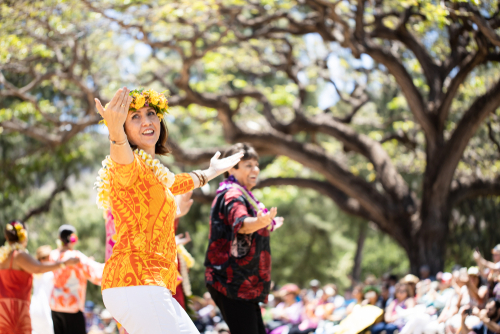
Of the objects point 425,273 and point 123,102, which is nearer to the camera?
point 123,102

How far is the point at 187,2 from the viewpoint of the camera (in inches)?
318

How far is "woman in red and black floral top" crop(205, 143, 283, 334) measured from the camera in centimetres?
345

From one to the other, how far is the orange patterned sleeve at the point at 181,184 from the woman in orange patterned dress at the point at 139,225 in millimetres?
86

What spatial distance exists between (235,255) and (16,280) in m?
2.17

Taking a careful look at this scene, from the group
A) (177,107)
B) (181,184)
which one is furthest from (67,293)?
(177,107)

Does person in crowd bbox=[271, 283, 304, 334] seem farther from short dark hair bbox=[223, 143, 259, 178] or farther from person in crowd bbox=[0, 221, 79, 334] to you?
short dark hair bbox=[223, 143, 259, 178]

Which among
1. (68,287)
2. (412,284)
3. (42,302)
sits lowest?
(412,284)

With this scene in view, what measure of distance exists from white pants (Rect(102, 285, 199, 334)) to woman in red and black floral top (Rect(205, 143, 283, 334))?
3.37ft

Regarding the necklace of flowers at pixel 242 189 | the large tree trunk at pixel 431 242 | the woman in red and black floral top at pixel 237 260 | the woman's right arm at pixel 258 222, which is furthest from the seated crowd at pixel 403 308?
the woman's right arm at pixel 258 222

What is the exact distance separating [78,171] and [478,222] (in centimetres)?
1084

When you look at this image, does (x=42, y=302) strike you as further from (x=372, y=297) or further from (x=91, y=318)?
(x=91, y=318)

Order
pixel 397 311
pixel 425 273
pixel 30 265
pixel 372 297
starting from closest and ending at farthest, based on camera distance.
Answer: pixel 30 265, pixel 397 311, pixel 372 297, pixel 425 273

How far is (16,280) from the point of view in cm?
446

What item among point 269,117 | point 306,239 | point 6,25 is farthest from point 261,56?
point 306,239
